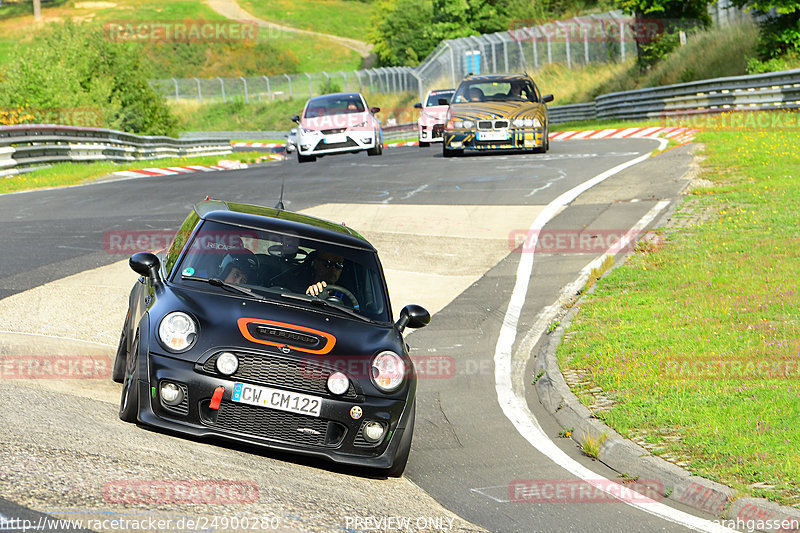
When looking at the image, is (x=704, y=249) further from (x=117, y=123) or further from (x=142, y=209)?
(x=117, y=123)

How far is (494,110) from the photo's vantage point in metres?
23.4

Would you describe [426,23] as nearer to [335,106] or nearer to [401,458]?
[335,106]

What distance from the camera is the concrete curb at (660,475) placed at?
5.55 meters

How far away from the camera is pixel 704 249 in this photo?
12859 mm

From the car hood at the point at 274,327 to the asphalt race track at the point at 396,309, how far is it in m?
0.70

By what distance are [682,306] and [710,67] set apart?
29610 millimetres

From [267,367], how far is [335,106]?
2166 cm

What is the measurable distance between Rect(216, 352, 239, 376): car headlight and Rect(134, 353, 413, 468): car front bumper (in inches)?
2.1

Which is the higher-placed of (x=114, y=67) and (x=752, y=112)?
(x=114, y=67)

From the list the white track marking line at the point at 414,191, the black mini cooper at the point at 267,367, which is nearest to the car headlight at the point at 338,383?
the black mini cooper at the point at 267,367

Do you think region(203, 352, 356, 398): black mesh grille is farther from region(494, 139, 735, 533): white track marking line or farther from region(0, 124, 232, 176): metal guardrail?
region(0, 124, 232, 176): metal guardrail

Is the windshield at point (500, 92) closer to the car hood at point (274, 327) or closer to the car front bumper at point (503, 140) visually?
the car front bumper at point (503, 140)

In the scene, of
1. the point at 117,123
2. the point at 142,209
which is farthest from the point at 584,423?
the point at 117,123

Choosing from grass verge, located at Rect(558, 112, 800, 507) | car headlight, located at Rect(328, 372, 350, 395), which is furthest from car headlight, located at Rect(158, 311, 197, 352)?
grass verge, located at Rect(558, 112, 800, 507)
